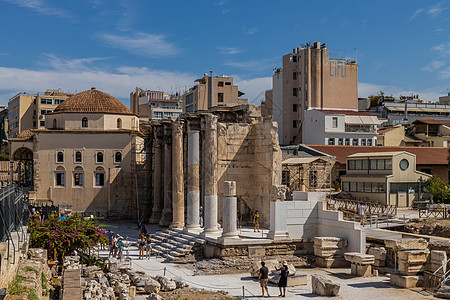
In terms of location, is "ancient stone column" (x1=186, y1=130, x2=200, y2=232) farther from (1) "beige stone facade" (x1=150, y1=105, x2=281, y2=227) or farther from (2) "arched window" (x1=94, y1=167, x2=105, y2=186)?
(2) "arched window" (x1=94, y1=167, x2=105, y2=186)

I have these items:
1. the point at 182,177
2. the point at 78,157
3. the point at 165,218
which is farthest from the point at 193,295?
the point at 78,157

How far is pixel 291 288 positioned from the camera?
64.1ft

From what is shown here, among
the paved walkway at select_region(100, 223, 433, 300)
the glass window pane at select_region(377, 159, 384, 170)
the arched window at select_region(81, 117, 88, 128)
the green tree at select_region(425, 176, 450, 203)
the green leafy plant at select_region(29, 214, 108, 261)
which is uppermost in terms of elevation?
the arched window at select_region(81, 117, 88, 128)

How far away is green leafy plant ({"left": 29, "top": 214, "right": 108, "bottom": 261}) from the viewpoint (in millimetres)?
21656

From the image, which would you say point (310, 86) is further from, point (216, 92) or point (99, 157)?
point (99, 157)

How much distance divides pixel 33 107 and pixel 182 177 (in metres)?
52.1

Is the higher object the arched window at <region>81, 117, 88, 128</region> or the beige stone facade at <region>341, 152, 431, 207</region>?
the arched window at <region>81, 117, 88, 128</region>

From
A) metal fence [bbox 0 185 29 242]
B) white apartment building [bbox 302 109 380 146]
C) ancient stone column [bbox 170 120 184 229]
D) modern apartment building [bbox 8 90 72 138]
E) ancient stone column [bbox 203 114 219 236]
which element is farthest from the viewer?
modern apartment building [bbox 8 90 72 138]

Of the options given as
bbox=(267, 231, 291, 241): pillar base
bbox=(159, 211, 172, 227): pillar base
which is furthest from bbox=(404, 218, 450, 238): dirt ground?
bbox=(159, 211, 172, 227): pillar base

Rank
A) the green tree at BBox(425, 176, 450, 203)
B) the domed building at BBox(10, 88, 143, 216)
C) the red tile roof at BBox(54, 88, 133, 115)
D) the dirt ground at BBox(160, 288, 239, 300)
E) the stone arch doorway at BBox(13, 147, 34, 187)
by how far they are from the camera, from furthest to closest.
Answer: the stone arch doorway at BBox(13, 147, 34, 187)
the red tile roof at BBox(54, 88, 133, 115)
the domed building at BBox(10, 88, 143, 216)
the green tree at BBox(425, 176, 450, 203)
the dirt ground at BBox(160, 288, 239, 300)

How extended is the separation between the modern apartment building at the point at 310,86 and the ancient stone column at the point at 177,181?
28.4 m

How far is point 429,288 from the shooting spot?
19266 millimetres

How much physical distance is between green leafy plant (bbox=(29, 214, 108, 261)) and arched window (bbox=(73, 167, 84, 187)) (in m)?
16.2

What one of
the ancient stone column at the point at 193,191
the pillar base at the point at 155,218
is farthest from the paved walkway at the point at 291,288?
the pillar base at the point at 155,218
